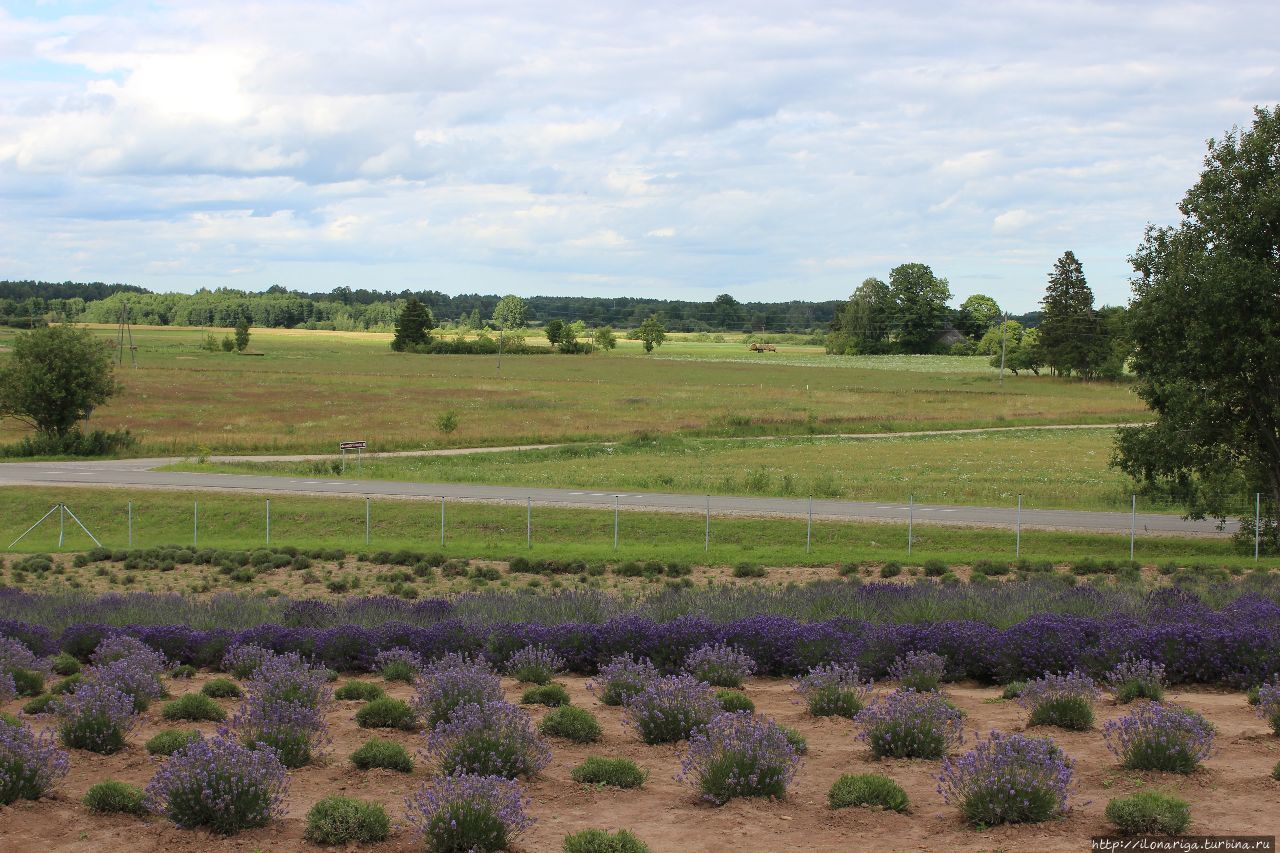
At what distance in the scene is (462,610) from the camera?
63.1 feet

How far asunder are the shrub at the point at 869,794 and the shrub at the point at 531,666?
18.2 ft

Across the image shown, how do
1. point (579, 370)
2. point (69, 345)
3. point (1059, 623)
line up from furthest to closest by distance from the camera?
point (579, 370) < point (69, 345) < point (1059, 623)

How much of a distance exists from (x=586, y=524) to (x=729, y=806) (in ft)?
85.8

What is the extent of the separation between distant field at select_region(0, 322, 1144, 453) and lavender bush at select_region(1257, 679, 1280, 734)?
171 feet

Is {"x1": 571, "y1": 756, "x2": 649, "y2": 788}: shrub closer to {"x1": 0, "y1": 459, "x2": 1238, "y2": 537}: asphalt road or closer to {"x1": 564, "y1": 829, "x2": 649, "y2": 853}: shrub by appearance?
{"x1": 564, "y1": 829, "x2": 649, "y2": 853}: shrub

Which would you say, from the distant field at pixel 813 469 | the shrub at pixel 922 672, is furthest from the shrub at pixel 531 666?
the distant field at pixel 813 469

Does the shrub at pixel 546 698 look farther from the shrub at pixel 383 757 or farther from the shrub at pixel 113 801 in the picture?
the shrub at pixel 113 801

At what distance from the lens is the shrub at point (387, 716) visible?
12.4 metres

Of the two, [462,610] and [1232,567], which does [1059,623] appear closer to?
[462,610]

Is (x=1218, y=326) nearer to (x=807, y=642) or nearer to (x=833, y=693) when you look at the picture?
(x=807, y=642)

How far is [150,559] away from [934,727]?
25.9 metres

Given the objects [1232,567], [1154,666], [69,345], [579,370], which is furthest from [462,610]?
[579,370]

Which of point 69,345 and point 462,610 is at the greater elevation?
point 69,345

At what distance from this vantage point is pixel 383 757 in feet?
35.4
